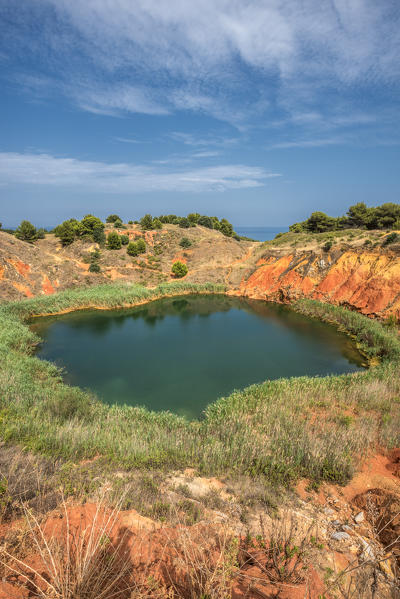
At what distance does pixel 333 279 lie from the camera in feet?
81.2

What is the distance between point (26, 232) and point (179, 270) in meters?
20.7

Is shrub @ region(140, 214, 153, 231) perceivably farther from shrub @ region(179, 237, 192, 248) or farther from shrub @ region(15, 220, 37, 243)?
shrub @ region(15, 220, 37, 243)

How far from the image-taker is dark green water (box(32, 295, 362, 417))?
39.1 ft

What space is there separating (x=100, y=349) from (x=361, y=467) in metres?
13.7

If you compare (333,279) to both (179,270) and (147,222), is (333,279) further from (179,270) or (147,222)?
(147,222)

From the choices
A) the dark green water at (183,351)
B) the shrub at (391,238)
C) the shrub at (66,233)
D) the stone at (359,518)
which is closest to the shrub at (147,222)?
the shrub at (66,233)

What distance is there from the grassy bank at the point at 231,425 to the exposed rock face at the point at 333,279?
7977 mm

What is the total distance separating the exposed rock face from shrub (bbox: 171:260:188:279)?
7.03 m

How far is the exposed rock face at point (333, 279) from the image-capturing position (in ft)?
65.6

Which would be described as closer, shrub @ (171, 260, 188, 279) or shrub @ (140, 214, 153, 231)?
shrub @ (171, 260, 188, 279)

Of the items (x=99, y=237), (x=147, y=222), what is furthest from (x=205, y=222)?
(x=99, y=237)

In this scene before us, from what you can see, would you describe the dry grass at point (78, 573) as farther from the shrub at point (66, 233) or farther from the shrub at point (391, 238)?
the shrub at point (66, 233)

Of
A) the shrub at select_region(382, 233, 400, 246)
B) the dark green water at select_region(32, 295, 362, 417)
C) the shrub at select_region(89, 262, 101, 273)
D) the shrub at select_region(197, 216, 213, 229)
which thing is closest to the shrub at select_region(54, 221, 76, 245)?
the shrub at select_region(89, 262, 101, 273)

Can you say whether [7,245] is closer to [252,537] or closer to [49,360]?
[49,360]
